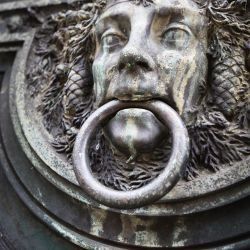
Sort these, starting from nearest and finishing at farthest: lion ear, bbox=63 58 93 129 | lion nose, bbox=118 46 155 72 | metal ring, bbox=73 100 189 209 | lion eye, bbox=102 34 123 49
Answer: metal ring, bbox=73 100 189 209, lion nose, bbox=118 46 155 72, lion eye, bbox=102 34 123 49, lion ear, bbox=63 58 93 129

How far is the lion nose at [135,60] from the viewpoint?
129 cm

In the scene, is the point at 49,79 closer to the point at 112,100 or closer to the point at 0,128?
the point at 0,128

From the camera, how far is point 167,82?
1.34 meters

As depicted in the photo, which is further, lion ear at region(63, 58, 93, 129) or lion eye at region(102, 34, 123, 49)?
lion ear at region(63, 58, 93, 129)

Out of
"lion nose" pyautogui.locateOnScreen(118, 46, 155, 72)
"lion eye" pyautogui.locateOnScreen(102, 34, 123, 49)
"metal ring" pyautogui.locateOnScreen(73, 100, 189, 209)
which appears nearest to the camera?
"metal ring" pyautogui.locateOnScreen(73, 100, 189, 209)

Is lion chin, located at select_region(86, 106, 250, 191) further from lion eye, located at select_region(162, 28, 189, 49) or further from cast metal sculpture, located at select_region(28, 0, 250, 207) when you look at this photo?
lion eye, located at select_region(162, 28, 189, 49)

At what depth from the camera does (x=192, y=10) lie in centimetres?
140

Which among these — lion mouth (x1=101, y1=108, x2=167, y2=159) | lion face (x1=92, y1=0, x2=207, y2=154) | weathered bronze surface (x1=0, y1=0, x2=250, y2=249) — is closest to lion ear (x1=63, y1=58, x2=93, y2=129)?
weathered bronze surface (x1=0, y1=0, x2=250, y2=249)

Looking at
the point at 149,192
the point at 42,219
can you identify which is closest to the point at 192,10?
the point at 149,192

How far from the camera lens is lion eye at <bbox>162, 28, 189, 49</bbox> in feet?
4.53

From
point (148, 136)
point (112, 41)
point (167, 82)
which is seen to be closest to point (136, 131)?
point (148, 136)

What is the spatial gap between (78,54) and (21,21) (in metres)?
0.46

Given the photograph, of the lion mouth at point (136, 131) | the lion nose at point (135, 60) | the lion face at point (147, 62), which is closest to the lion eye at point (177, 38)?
the lion face at point (147, 62)

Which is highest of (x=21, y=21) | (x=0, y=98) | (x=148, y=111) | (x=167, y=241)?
(x=21, y=21)
